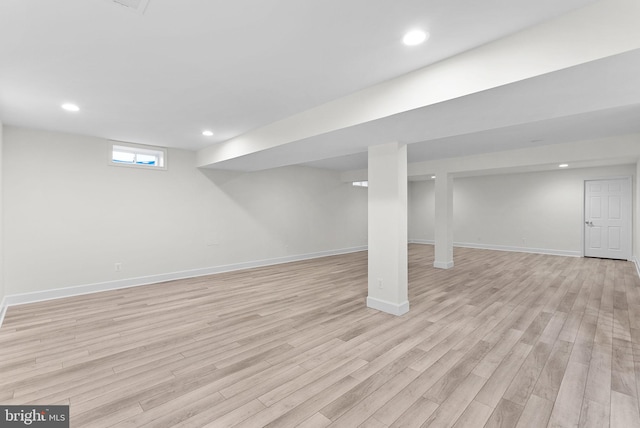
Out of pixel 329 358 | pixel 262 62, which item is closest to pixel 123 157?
pixel 262 62

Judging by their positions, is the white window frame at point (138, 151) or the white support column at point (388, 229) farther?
the white window frame at point (138, 151)

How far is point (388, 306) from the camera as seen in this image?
143 inches

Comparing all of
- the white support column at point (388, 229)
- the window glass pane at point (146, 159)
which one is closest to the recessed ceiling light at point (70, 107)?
the window glass pane at point (146, 159)

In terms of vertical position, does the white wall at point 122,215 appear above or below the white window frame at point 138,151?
below

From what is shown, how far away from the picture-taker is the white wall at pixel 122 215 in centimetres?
411

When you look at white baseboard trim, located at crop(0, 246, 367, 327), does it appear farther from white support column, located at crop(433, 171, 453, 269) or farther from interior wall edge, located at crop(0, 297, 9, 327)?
white support column, located at crop(433, 171, 453, 269)

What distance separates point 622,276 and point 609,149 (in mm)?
2624

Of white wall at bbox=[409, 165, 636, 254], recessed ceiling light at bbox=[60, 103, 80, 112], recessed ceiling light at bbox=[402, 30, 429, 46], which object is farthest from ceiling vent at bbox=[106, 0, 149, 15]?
white wall at bbox=[409, 165, 636, 254]

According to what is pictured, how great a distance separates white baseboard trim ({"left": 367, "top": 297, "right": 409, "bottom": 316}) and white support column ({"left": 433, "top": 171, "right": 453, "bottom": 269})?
3.25m

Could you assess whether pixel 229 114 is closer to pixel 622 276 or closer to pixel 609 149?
pixel 609 149

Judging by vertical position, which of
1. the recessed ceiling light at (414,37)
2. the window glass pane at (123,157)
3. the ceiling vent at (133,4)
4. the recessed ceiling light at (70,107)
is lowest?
the window glass pane at (123,157)

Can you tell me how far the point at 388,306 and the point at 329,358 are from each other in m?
1.37

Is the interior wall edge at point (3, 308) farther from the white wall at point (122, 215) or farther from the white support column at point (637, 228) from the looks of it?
the white support column at point (637, 228)

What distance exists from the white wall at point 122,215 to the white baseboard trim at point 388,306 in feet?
12.1
